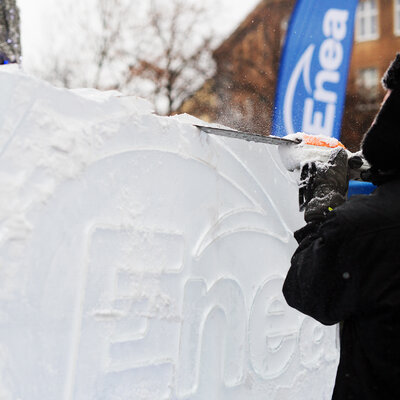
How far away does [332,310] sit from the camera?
1270mm

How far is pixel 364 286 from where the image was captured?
120cm

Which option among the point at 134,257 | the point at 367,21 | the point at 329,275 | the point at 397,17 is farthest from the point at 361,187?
the point at 367,21

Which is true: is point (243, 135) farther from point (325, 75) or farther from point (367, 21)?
point (367, 21)

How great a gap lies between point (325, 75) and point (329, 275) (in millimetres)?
4384

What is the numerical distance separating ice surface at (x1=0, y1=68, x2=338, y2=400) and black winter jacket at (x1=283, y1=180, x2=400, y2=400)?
65cm

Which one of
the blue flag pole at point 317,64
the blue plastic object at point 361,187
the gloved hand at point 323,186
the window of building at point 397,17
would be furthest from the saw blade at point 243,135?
the window of building at point 397,17

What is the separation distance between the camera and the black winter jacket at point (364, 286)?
1.19 metres

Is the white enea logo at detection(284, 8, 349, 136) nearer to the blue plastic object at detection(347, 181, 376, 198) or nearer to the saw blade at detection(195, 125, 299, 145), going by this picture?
the blue plastic object at detection(347, 181, 376, 198)

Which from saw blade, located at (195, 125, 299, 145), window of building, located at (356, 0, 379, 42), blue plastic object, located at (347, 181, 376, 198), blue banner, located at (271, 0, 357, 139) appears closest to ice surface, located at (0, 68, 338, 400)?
saw blade, located at (195, 125, 299, 145)

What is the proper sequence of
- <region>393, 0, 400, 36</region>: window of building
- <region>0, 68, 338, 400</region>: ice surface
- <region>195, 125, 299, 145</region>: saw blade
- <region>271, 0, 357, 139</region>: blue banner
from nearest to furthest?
<region>0, 68, 338, 400</region>: ice surface
<region>195, 125, 299, 145</region>: saw blade
<region>271, 0, 357, 139</region>: blue banner
<region>393, 0, 400, 36</region>: window of building

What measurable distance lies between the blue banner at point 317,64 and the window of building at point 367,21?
528 inches

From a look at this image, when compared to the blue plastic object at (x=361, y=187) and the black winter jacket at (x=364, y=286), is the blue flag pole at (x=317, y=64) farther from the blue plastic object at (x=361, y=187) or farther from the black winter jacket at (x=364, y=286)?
the black winter jacket at (x=364, y=286)

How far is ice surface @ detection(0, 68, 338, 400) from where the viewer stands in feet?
4.29

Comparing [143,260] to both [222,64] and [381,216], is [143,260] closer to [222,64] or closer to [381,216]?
[381,216]
